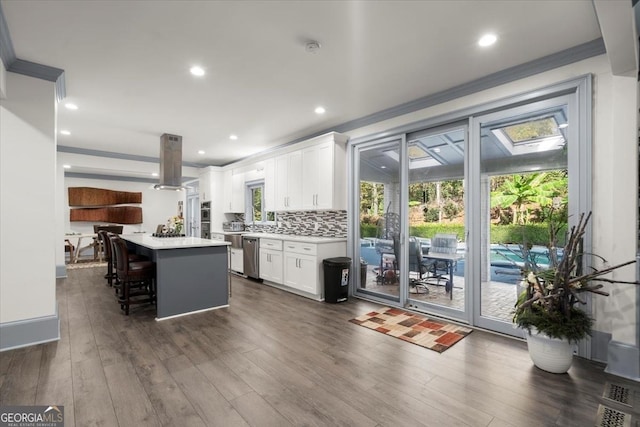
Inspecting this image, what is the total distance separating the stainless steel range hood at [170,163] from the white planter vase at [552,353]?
528 centimetres

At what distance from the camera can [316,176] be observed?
195 inches

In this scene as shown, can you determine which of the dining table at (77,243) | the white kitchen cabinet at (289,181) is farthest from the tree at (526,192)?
the dining table at (77,243)

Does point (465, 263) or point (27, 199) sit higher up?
point (27, 199)

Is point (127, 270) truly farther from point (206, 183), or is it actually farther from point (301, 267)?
point (206, 183)

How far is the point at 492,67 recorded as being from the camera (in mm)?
3014

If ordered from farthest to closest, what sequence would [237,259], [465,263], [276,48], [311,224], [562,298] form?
[237,259], [311,224], [465,263], [276,48], [562,298]

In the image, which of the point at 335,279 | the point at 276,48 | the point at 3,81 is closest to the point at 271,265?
the point at 335,279

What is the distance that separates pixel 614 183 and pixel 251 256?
5.24m

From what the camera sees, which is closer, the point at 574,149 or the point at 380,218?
the point at 574,149

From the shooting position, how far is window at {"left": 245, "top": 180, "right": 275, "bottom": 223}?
6821mm

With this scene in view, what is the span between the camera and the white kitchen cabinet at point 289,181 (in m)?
5.31

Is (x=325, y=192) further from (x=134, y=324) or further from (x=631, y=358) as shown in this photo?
(x=631, y=358)

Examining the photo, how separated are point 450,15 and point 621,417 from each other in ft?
9.65

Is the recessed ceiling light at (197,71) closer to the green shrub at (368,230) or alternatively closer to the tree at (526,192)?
the green shrub at (368,230)
